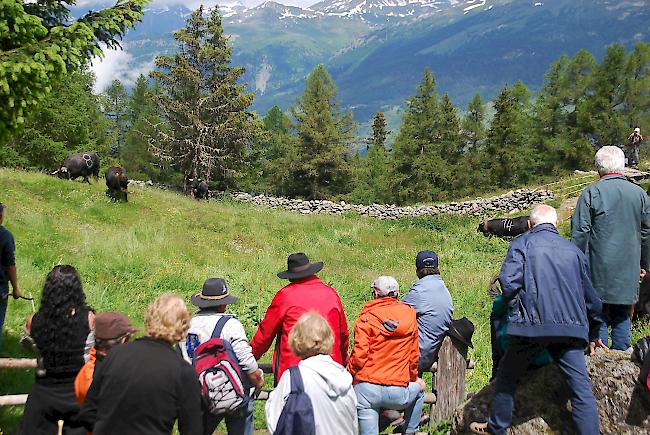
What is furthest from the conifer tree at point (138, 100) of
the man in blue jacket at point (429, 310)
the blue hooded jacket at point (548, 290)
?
the blue hooded jacket at point (548, 290)

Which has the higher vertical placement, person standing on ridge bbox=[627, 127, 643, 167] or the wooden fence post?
the wooden fence post

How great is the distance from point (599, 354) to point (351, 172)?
42.1m

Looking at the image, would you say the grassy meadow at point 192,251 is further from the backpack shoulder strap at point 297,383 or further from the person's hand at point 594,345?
the backpack shoulder strap at point 297,383

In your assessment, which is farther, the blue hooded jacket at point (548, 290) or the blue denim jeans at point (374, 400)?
the blue denim jeans at point (374, 400)

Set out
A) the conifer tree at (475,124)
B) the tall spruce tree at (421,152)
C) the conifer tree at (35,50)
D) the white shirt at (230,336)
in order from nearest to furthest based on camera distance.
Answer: the white shirt at (230,336), the conifer tree at (35,50), the tall spruce tree at (421,152), the conifer tree at (475,124)

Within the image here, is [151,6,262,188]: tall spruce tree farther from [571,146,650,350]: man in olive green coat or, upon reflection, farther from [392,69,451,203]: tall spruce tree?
[571,146,650,350]: man in olive green coat

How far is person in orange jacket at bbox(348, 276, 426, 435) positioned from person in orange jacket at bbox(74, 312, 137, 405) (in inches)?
78.8

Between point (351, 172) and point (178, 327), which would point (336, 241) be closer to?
point (178, 327)

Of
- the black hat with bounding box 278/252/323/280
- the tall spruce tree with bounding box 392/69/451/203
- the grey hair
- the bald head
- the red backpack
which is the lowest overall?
the tall spruce tree with bounding box 392/69/451/203

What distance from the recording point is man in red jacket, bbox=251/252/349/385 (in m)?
4.50

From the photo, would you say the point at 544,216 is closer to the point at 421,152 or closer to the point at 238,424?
the point at 238,424

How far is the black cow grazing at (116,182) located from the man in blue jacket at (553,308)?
16656 millimetres

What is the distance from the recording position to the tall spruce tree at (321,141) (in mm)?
45531

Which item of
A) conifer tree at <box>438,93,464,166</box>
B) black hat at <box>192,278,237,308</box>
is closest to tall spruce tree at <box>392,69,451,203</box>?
conifer tree at <box>438,93,464,166</box>
